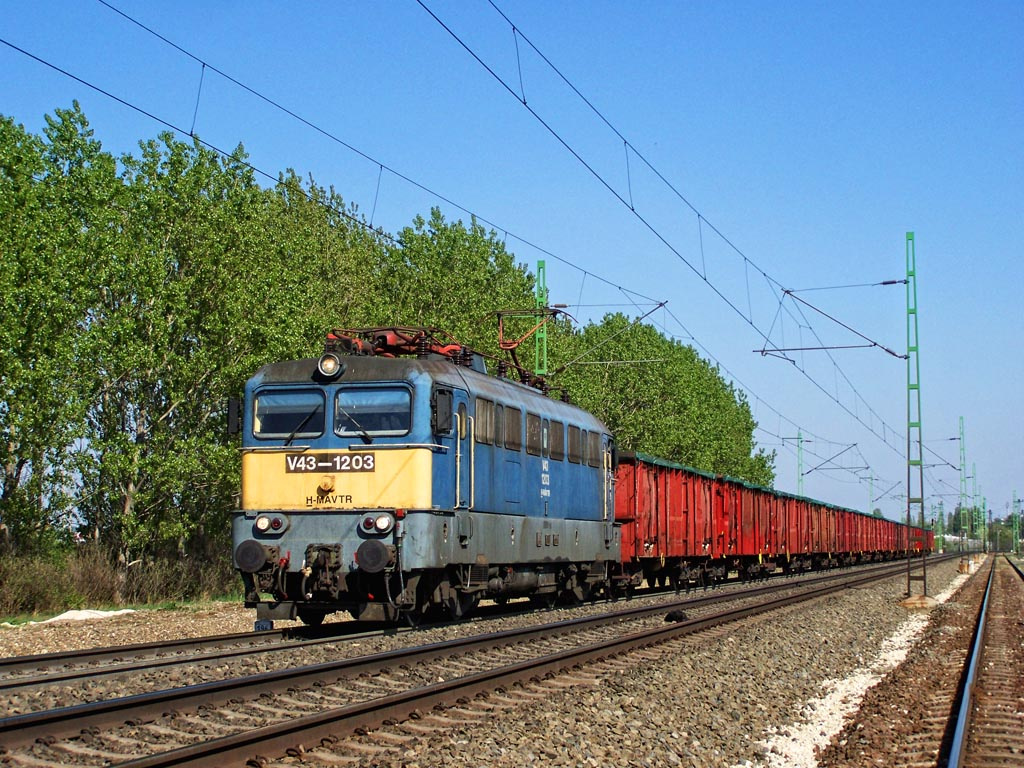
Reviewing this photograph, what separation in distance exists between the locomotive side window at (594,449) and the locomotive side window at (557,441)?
5.29ft

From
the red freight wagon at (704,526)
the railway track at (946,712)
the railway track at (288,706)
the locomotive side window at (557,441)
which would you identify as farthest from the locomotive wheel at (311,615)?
the red freight wagon at (704,526)

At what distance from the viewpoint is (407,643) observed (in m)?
14.4

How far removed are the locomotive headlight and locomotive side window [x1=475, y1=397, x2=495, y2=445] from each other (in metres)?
2.25

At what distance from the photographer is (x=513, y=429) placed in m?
18.4

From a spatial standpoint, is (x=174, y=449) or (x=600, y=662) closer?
(x=600, y=662)

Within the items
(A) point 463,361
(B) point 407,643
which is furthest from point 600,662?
(A) point 463,361

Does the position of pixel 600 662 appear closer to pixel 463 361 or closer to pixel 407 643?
pixel 407 643

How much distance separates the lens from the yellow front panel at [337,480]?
1512 centimetres

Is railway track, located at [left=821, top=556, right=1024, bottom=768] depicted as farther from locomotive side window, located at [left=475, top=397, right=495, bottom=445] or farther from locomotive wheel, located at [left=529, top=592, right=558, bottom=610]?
locomotive wheel, located at [left=529, top=592, right=558, bottom=610]

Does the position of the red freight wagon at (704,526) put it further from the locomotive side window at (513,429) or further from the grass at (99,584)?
the grass at (99,584)

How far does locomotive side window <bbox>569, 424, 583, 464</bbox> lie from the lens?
840 inches

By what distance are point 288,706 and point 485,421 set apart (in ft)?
26.3

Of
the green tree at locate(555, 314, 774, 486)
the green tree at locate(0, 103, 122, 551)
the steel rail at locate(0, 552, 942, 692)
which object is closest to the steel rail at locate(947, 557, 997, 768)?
→ the steel rail at locate(0, 552, 942, 692)

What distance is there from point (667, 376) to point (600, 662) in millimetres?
54335
